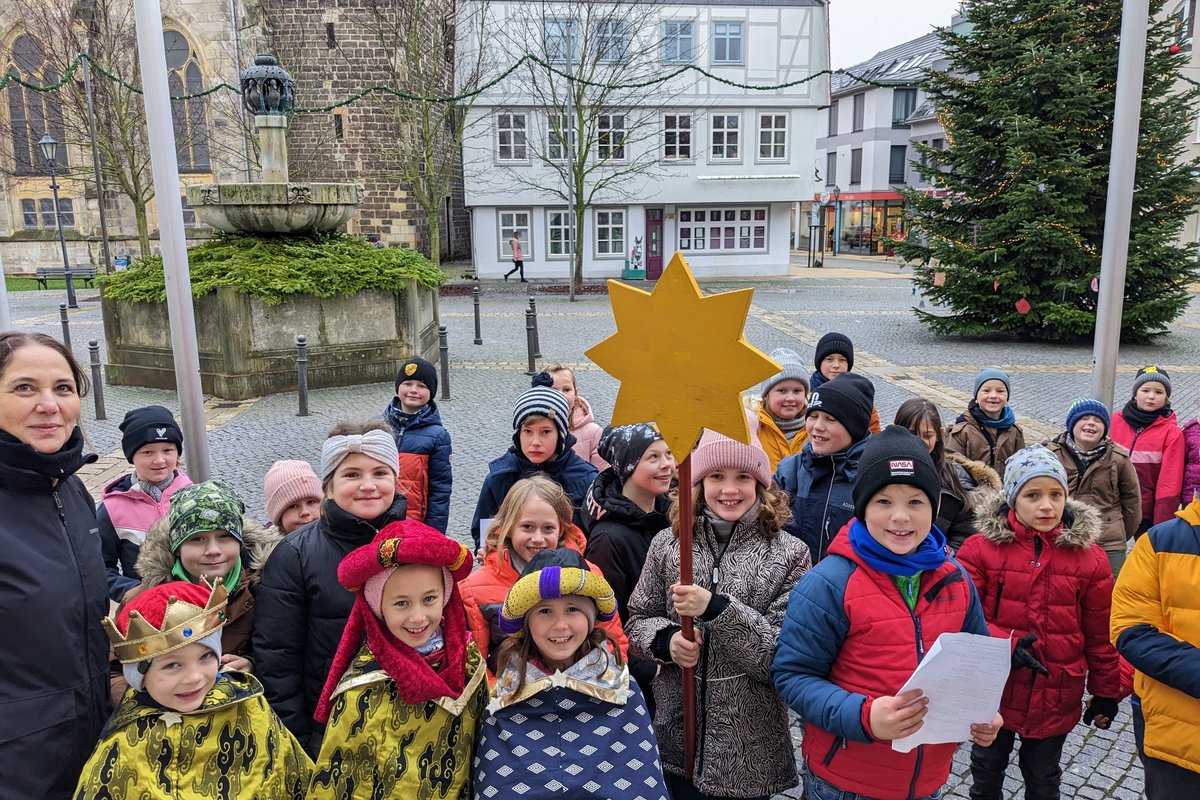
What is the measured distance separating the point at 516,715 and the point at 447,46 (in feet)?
103

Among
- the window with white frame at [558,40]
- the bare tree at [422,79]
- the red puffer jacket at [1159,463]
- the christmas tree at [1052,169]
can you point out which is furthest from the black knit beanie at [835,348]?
the window with white frame at [558,40]

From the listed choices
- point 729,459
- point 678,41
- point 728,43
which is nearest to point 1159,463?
point 729,459

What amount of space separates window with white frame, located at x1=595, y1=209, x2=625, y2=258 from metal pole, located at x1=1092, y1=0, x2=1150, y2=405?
26624 mm

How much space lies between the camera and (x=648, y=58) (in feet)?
100

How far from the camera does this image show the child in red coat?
10.7ft

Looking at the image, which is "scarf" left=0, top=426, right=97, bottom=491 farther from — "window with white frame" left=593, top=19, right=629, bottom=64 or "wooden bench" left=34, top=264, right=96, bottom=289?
"wooden bench" left=34, top=264, right=96, bottom=289

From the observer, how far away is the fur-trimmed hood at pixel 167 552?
3.00 m

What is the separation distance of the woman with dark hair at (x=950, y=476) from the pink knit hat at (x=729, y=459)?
44.2 inches

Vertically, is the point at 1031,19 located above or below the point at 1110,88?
above

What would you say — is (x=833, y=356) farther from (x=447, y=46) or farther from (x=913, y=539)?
(x=447, y=46)

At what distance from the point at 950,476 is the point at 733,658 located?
1798mm

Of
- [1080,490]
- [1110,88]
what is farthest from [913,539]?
[1110,88]

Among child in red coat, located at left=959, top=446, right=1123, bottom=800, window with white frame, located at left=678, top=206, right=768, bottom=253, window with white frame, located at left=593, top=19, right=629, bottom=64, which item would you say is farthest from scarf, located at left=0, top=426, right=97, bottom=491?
window with white frame, located at left=678, top=206, right=768, bottom=253

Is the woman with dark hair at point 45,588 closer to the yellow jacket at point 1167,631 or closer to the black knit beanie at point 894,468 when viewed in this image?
the black knit beanie at point 894,468
